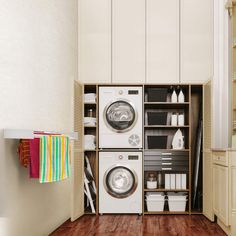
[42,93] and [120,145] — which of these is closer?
[42,93]

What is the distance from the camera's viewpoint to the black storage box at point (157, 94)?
223 inches

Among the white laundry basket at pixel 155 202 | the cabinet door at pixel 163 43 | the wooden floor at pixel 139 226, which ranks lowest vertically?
the wooden floor at pixel 139 226

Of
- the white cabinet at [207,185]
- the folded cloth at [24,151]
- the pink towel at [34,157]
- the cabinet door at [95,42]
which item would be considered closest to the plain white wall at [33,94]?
the folded cloth at [24,151]

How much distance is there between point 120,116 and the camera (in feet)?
18.4

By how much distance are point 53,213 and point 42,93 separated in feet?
4.14

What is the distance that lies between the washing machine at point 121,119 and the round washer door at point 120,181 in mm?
316

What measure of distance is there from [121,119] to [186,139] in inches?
37.7

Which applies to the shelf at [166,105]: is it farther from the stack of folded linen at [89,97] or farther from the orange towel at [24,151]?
the orange towel at [24,151]

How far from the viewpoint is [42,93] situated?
4023 mm

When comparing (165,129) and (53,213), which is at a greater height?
(165,129)

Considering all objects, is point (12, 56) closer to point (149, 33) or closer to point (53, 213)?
point (53, 213)

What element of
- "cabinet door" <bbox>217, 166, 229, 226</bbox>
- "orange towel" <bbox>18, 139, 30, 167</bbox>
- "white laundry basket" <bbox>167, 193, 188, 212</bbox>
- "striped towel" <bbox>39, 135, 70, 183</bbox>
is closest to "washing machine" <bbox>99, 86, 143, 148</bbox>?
"white laundry basket" <bbox>167, 193, 188, 212</bbox>

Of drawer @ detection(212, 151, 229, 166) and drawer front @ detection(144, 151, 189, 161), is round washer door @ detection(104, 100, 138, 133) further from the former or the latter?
drawer @ detection(212, 151, 229, 166)

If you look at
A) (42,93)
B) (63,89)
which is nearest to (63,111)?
(63,89)
